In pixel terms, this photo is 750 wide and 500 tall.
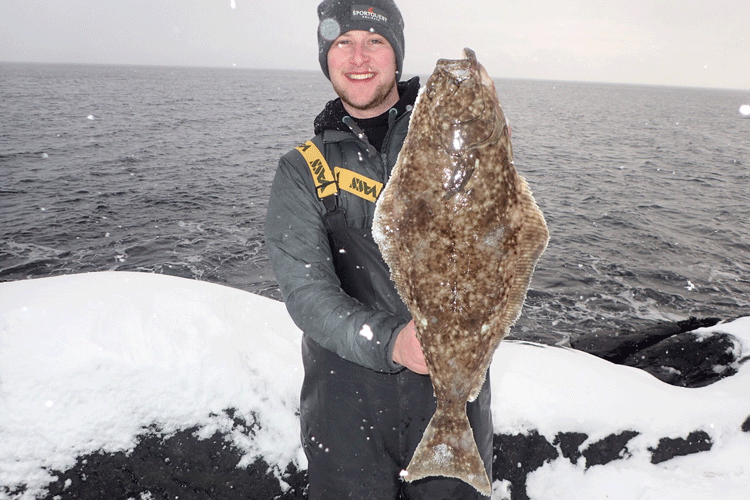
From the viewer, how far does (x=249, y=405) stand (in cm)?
402

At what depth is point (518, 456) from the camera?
4148 millimetres

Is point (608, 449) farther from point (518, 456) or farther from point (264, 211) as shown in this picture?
point (264, 211)

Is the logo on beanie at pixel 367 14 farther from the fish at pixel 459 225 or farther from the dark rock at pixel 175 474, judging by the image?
the dark rock at pixel 175 474

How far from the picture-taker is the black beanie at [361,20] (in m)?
3.28

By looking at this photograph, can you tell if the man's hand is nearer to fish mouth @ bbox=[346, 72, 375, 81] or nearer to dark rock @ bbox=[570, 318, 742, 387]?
fish mouth @ bbox=[346, 72, 375, 81]

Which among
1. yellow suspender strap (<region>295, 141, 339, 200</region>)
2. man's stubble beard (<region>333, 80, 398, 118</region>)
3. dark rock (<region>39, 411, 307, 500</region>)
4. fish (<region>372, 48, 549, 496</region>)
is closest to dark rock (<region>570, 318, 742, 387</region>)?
fish (<region>372, 48, 549, 496</region>)

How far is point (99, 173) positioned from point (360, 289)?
30.8 metres

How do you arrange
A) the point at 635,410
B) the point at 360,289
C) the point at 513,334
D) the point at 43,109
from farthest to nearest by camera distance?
the point at 43,109, the point at 513,334, the point at 635,410, the point at 360,289

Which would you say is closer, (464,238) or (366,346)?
(464,238)

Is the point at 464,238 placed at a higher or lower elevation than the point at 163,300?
higher

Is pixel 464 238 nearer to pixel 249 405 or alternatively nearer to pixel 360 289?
pixel 360 289

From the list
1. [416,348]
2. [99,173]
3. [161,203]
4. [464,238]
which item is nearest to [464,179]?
[464,238]

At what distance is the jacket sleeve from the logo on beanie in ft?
4.04

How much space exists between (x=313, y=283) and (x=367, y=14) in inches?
84.0
